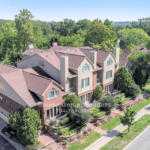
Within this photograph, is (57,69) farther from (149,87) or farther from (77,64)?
(149,87)

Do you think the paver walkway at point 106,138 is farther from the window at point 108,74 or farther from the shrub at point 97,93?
the window at point 108,74

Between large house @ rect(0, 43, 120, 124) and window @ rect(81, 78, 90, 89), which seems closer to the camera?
large house @ rect(0, 43, 120, 124)

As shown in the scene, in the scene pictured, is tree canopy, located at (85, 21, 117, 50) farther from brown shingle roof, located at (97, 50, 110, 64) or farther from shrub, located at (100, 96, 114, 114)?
shrub, located at (100, 96, 114, 114)

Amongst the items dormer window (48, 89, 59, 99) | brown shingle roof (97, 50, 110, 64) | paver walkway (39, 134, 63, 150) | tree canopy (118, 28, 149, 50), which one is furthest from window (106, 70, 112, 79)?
tree canopy (118, 28, 149, 50)

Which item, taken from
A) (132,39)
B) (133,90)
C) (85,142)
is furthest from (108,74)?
(132,39)

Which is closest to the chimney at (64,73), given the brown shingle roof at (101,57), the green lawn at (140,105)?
the brown shingle roof at (101,57)

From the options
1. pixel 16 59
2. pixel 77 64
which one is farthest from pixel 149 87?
pixel 16 59

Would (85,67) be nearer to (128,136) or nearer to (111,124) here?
(111,124)

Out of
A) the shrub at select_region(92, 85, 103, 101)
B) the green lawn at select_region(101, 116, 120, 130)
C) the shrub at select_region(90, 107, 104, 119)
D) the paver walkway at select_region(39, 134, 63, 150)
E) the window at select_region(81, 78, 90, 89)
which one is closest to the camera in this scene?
the paver walkway at select_region(39, 134, 63, 150)
